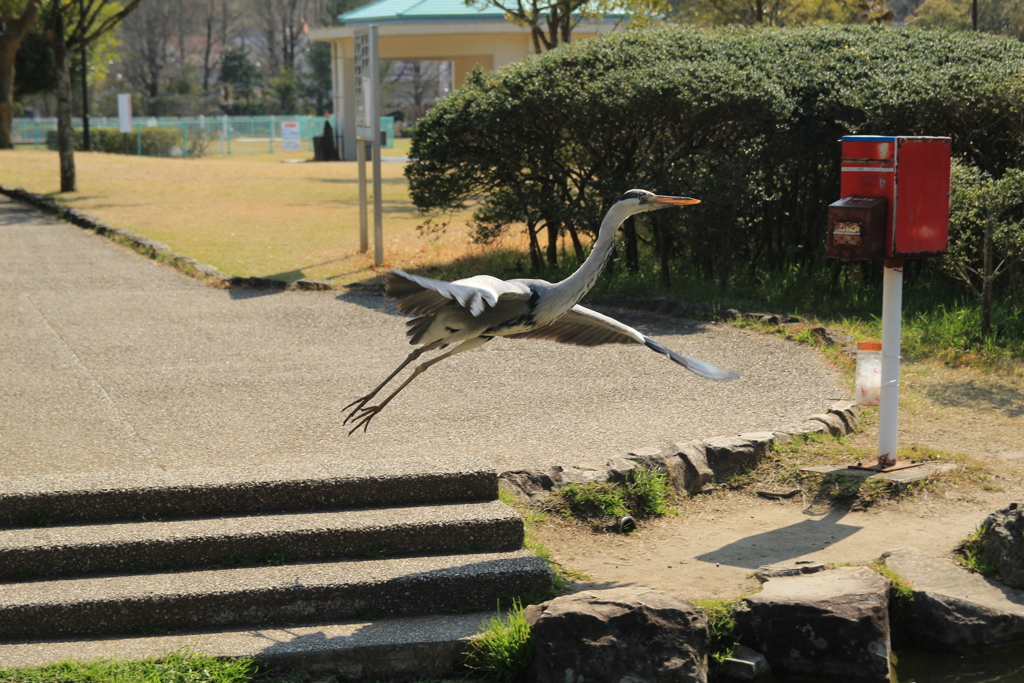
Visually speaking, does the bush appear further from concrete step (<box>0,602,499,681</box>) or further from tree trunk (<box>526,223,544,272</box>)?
tree trunk (<box>526,223,544,272</box>)

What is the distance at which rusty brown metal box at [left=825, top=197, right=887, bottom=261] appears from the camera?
6.13 meters

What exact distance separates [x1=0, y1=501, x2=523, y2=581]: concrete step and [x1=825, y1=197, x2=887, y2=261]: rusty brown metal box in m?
2.57

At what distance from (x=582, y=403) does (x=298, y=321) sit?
4167 millimetres

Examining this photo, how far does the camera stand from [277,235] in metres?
16.5

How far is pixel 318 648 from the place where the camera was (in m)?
4.65

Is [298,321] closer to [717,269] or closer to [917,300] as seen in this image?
[717,269]

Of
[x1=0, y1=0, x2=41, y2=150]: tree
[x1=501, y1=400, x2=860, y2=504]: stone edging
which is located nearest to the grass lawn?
[x1=0, y1=0, x2=41, y2=150]: tree

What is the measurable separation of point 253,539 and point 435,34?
93.4 ft

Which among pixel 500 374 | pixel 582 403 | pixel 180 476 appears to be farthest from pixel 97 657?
pixel 500 374

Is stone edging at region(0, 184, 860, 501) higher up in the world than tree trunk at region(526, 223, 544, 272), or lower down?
lower down

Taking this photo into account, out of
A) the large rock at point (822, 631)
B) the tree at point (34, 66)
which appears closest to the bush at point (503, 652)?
the large rock at point (822, 631)

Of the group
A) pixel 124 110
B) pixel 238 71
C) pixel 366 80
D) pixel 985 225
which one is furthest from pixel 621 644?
pixel 238 71

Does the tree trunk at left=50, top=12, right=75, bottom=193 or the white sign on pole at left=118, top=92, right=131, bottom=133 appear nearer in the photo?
the tree trunk at left=50, top=12, right=75, bottom=193

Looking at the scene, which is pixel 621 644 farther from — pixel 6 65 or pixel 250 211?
pixel 6 65
